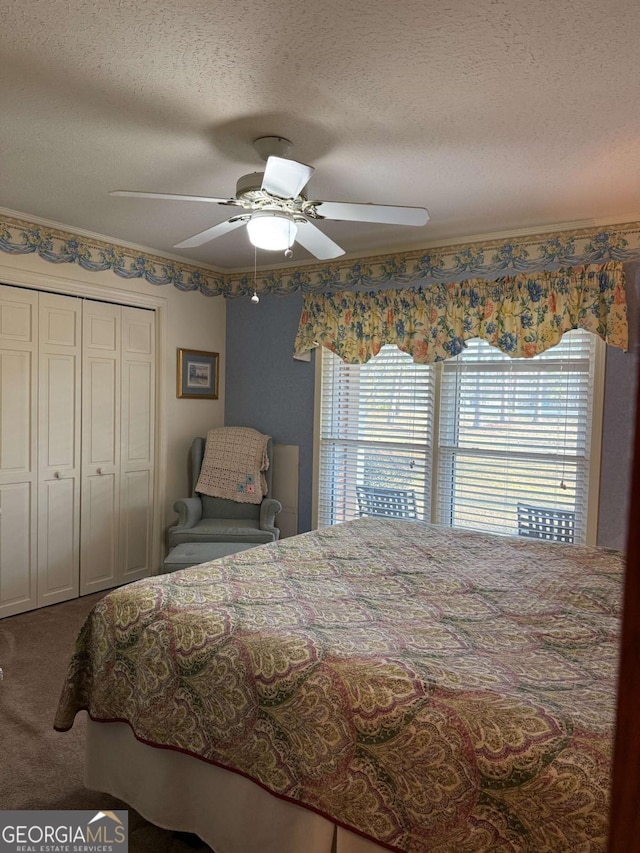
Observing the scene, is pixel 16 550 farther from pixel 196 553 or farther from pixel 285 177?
pixel 285 177

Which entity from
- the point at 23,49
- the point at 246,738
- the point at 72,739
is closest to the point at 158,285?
the point at 23,49

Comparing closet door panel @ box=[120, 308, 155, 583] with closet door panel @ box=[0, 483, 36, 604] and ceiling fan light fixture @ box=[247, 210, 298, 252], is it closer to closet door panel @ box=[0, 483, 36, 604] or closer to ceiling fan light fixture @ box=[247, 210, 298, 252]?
closet door panel @ box=[0, 483, 36, 604]

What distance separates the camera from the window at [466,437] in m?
3.54

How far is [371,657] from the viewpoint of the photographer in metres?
1.54

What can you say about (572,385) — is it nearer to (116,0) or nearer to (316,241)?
(316,241)

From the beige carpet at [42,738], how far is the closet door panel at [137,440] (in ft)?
2.89

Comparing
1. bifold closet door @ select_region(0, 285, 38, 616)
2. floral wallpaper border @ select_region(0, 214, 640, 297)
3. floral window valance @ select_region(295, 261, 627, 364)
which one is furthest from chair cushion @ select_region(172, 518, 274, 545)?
floral wallpaper border @ select_region(0, 214, 640, 297)

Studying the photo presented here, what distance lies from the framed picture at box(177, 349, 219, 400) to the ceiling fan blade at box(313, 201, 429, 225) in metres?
2.54

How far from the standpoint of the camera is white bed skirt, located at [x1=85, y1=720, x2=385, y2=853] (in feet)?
4.79

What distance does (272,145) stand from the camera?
250cm

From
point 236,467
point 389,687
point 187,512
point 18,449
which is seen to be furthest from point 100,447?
point 389,687

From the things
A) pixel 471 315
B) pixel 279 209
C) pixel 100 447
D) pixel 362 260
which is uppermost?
pixel 362 260

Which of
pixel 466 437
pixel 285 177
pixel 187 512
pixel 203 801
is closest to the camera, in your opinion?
pixel 203 801

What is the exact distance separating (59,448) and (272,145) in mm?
2585
